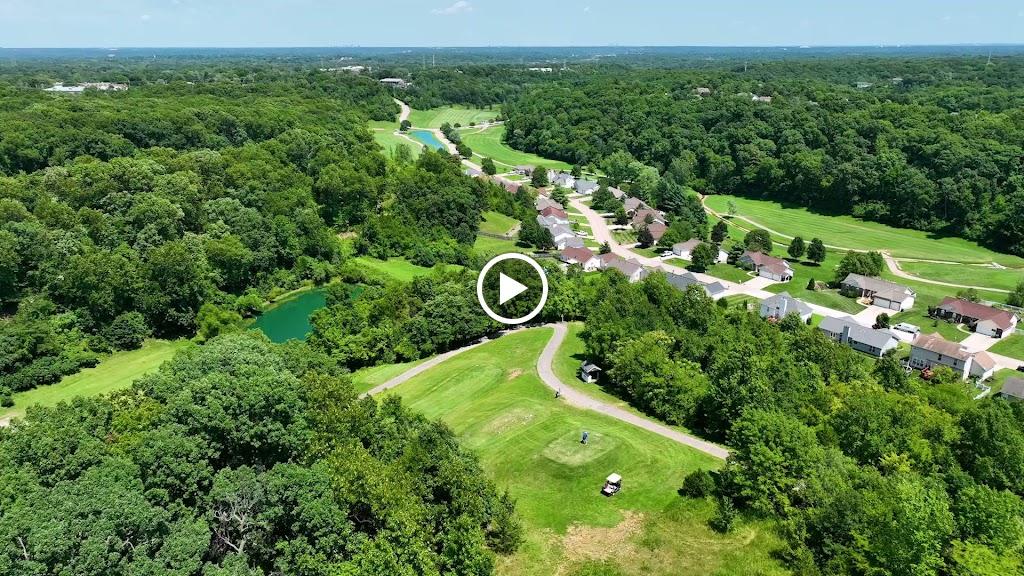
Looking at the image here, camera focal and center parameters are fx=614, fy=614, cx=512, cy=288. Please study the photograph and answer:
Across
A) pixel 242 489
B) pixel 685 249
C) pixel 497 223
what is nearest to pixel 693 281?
pixel 685 249

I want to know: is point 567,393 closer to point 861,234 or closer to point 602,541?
point 602,541

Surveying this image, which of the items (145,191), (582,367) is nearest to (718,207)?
(582,367)

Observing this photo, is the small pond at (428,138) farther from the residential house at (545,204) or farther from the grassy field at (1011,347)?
the grassy field at (1011,347)

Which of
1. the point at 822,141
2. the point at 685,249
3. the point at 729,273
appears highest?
the point at 822,141

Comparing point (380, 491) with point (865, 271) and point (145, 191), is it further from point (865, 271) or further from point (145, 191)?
point (865, 271)

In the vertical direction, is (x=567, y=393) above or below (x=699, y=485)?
below

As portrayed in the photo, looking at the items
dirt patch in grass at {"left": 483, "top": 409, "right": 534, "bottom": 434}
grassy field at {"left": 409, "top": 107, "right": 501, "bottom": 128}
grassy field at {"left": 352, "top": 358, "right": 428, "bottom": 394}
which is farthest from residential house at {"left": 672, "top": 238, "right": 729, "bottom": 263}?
grassy field at {"left": 409, "top": 107, "right": 501, "bottom": 128}

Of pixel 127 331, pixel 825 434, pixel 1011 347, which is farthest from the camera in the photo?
Result: pixel 1011 347
